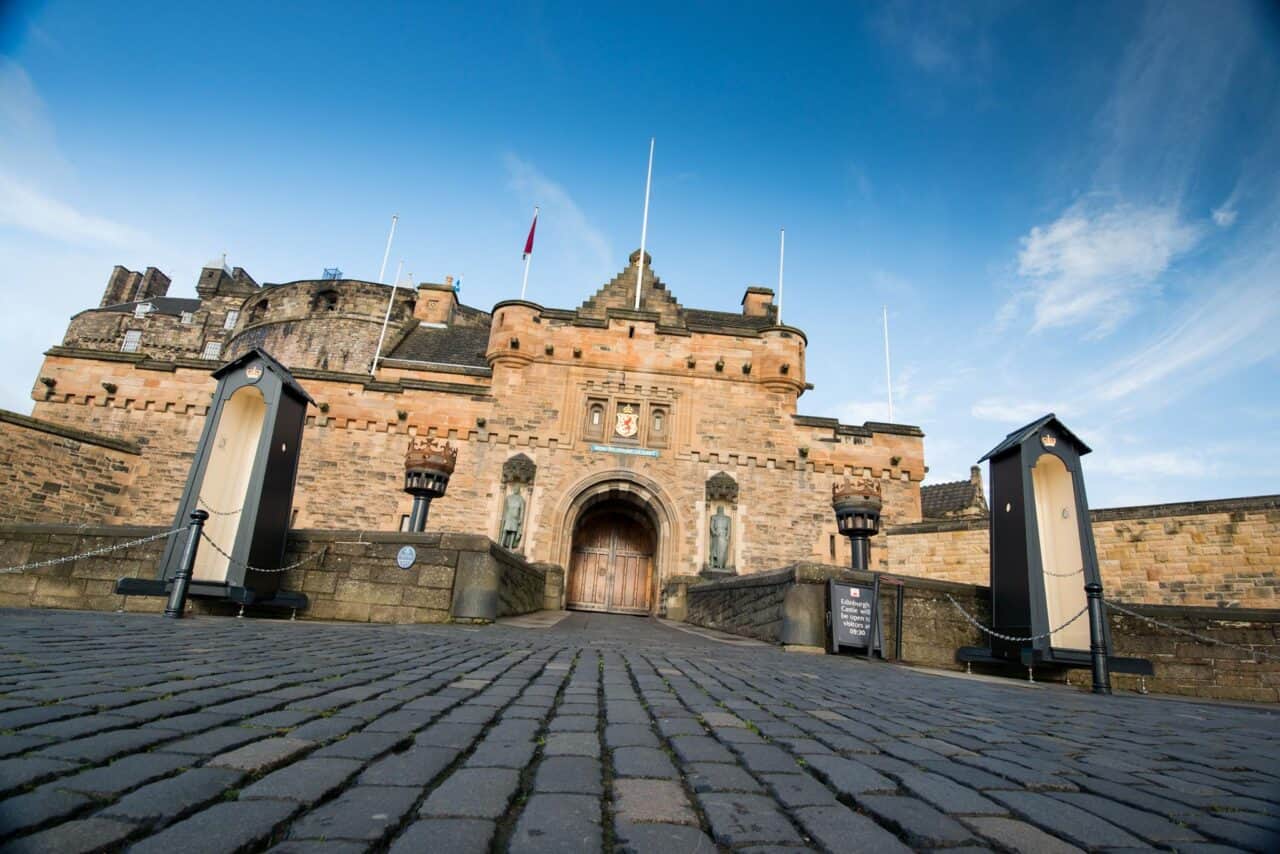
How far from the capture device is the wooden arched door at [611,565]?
20797 mm

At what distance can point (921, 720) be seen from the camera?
11.7 ft

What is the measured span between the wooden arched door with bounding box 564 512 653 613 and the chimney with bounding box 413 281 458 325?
13.8m

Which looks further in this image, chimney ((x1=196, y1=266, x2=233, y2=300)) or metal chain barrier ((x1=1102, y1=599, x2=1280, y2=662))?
chimney ((x1=196, y1=266, x2=233, y2=300))

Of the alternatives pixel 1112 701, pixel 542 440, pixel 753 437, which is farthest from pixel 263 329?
pixel 1112 701

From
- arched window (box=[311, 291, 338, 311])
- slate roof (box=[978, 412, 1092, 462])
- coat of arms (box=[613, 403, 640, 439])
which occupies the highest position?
arched window (box=[311, 291, 338, 311])

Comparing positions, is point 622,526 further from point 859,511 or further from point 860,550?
point 859,511

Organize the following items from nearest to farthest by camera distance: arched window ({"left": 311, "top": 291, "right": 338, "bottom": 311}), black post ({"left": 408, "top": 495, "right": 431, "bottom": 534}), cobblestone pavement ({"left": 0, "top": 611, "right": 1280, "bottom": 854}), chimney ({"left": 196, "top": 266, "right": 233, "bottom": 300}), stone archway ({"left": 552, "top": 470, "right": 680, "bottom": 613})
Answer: cobblestone pavement ({"left": 0, "top": 611, "right": 1280, "bottom": 854}) → black post ({"left": 408, "top": 495, "right": 431, "bottom": 534}) → stone archway ({"left": 552, "top": 470, "right": 680, "bottom": 613}) → arched window ({"left": 311, "top": 291, "right": 338, "bottom": 311}) → chimney ({"left": 196, "top": 266, "right": 233, "bottom": 300})

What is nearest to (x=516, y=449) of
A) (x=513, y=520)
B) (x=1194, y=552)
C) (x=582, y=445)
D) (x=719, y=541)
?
(x=582, y=445)

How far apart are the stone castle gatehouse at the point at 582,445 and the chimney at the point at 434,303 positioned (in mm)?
8917

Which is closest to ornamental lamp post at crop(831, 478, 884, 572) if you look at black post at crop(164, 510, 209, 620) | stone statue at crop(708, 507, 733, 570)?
stone statue at crop(708, 507, 733, 570)

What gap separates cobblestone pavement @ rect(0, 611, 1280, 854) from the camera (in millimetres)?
1460

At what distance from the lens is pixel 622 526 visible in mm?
21750

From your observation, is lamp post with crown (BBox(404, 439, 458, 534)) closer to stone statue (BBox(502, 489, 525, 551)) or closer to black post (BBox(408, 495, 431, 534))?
black post (BBox(408, 495, 431, 534))

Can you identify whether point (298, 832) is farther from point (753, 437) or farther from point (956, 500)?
point (956, 500)
